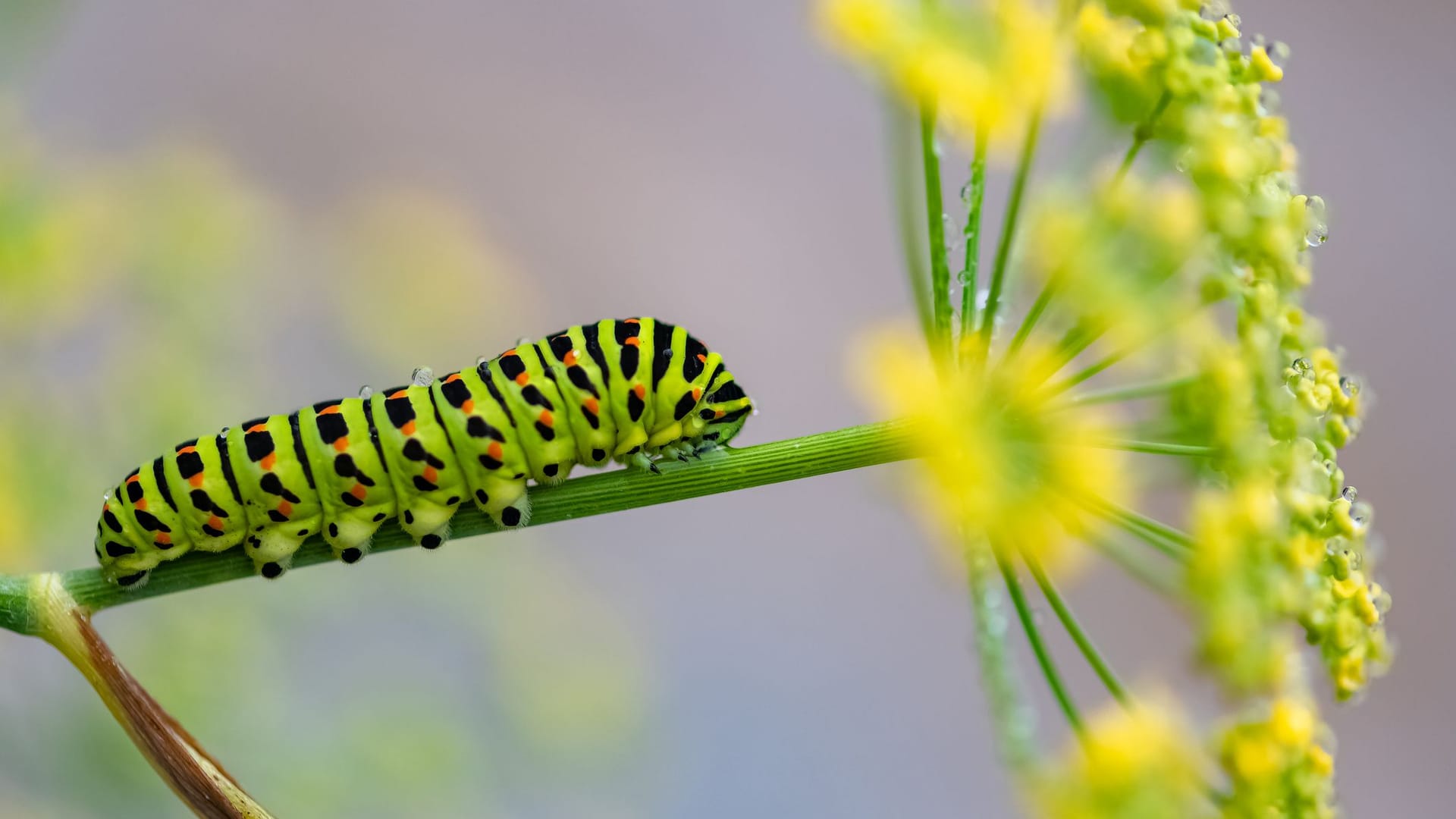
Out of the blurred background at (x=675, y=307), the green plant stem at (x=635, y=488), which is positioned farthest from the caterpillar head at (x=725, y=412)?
the blurred background at (x=675, y=307)

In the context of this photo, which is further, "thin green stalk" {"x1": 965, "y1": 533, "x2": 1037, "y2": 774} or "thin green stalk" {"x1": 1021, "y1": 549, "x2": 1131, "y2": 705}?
"thin green stalk" {"x1": 1021, "y1": 549, "x2": 1131, "y2": 705}

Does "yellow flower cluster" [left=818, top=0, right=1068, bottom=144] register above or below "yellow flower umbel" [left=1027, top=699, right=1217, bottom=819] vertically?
above

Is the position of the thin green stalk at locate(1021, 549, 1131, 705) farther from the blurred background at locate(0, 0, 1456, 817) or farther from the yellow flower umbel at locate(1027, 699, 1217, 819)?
the blurred background at locate(0, 0, 1456, 817)

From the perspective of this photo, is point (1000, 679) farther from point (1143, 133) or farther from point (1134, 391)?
point (1143, 133)

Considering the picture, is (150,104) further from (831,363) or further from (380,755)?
(380,755)

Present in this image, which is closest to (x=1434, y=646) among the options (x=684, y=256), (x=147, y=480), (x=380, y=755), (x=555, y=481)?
(x=684, y=256)

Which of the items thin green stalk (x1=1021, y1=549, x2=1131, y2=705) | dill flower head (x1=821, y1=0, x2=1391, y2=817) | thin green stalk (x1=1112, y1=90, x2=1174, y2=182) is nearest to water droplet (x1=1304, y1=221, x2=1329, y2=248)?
dill flower head (x1=821, y1=0, x2=1391, y2=817)

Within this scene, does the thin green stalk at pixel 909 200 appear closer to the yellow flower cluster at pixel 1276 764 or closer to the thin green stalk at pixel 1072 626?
the thin green stalk at pixel 1072 626
